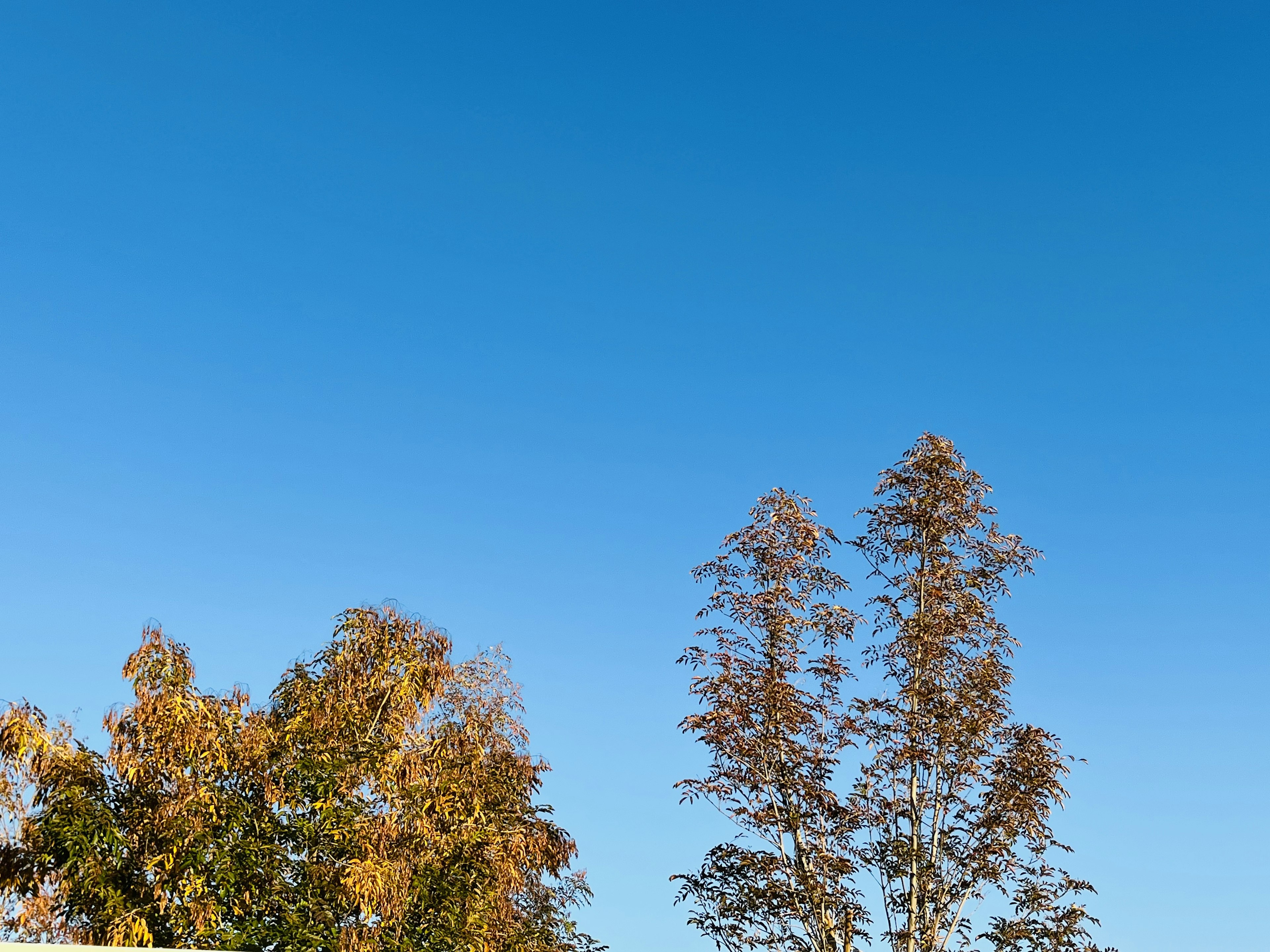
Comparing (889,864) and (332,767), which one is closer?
(332,767)

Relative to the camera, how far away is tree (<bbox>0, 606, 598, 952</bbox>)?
33.9 ft

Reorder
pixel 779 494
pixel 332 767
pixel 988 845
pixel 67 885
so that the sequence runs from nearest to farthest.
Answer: pixel 67 885, pixel 332 767, pixel 988 845, pixel 779 494

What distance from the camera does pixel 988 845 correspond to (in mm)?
12656

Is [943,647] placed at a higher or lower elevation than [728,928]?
higher

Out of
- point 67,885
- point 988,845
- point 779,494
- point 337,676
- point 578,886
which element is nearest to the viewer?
point 67,885

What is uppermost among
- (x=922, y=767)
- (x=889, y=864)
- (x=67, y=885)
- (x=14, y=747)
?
(x=922, y=767)

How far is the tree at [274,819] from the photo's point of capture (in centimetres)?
1033

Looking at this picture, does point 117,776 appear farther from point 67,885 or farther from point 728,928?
point 728,928

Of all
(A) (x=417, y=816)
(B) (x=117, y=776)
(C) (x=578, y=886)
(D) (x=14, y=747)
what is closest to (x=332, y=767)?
(A) (x=417, y=816)

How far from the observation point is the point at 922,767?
513 inches

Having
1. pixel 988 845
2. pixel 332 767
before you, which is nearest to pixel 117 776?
pixel 332 767

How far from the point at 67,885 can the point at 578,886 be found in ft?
27.0

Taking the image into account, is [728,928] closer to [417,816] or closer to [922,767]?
[922,767]

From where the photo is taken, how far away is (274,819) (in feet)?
35.8
